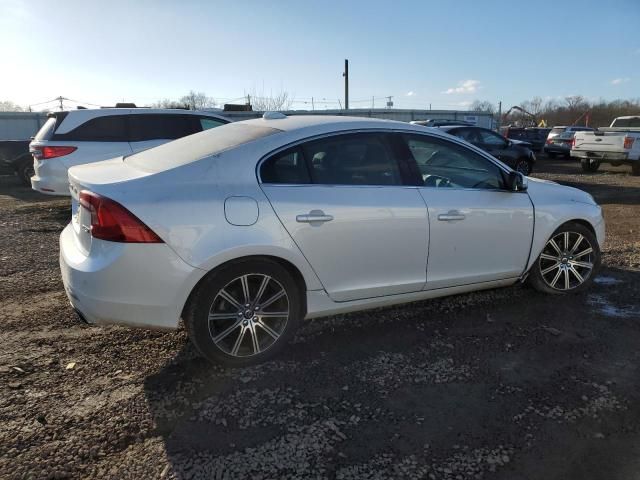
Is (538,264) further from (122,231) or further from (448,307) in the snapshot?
(122,231)

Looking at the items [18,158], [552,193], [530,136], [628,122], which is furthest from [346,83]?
[552,193]

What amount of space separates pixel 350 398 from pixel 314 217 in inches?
45.9

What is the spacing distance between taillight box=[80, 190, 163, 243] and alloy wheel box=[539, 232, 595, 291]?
347 centimetres

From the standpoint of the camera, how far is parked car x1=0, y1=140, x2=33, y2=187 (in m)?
14.3

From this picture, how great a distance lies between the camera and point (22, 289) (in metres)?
4.93

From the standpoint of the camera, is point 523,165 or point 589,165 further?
point 589,165

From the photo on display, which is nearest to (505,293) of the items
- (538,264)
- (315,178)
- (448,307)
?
(538,264)

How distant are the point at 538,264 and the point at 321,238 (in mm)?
2354

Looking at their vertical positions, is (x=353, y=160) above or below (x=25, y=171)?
above

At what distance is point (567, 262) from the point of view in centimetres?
476

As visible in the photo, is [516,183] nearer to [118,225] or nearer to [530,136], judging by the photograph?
[118,225]

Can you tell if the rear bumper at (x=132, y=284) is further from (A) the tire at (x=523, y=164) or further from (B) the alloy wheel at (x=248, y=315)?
(A) the tire at (x=523, y=164)

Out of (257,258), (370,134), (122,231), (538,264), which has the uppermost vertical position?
(370,134)

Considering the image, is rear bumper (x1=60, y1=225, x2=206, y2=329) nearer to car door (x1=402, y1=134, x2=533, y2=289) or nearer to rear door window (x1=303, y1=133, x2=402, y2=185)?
rear door window (x1=303, y1=133, x2=402, y2=185)
